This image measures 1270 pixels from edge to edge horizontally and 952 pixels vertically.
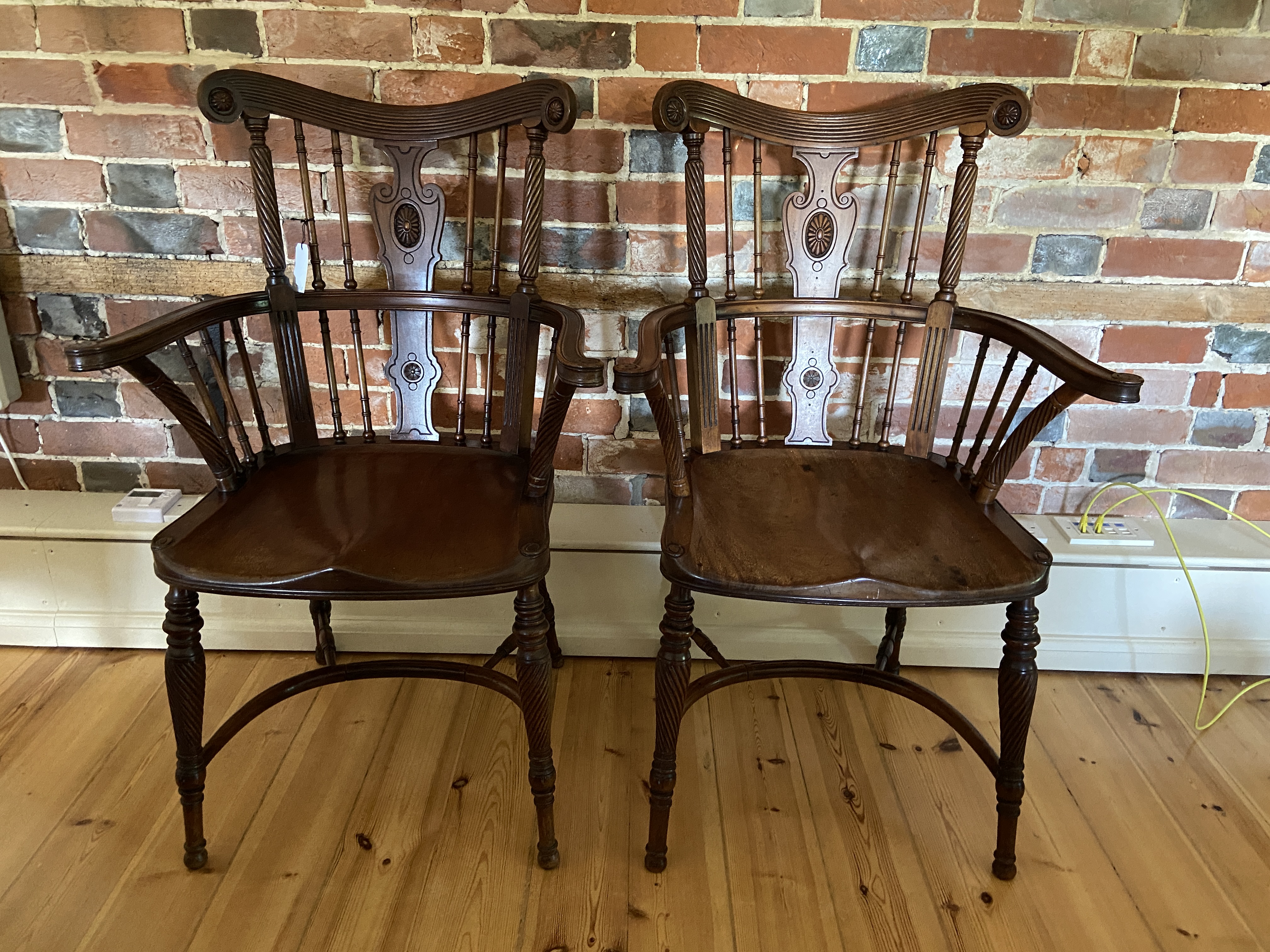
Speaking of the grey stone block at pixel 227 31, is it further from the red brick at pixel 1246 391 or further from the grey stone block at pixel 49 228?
the red brick at pixel 1246 391

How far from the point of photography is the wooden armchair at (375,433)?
1141mm

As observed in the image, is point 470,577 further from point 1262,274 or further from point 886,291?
point 1262,274

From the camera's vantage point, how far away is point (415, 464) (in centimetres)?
141

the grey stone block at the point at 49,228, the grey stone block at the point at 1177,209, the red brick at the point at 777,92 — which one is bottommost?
the grey stone block at the point at 49,228

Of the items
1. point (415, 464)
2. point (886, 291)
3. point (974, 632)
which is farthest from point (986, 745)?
point (415, 464)

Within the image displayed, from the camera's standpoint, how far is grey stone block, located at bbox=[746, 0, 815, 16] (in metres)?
1.49

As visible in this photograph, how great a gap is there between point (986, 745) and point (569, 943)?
0.66 meters

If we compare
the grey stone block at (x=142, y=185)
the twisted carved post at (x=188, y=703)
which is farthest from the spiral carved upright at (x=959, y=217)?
the grey stone block at (x=142, y=185)

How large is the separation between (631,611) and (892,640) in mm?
491

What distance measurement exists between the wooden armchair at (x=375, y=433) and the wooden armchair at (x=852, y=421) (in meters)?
0.19

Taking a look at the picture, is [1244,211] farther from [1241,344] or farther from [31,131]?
[31,131]

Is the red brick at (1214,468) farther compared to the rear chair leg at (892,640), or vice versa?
the red brick at (1214,468)

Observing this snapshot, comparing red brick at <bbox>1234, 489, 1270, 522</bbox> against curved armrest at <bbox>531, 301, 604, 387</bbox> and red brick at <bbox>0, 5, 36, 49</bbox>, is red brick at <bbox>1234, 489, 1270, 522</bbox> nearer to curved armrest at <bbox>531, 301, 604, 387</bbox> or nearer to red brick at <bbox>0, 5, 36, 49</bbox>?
curved armrest at <bbox>531, 301, 604, 387</bbox>

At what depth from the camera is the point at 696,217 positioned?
1424mm
